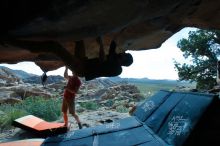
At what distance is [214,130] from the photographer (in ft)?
15.1

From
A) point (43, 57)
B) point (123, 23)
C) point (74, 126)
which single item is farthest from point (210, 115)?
point (74, 126)

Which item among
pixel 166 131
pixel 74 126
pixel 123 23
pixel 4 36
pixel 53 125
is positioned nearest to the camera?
pixel 4 36

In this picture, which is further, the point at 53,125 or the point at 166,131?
the point at 53,125

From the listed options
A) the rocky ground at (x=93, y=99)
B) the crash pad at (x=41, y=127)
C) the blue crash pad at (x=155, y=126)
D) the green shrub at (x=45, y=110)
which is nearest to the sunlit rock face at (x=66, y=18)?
the blue crash pad at (x=155, y=126)

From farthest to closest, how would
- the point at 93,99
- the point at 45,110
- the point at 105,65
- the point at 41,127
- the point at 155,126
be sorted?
the point at 93,99, the point at 45,110, the point at 41,127, the point at 155,126, the point at 105,65

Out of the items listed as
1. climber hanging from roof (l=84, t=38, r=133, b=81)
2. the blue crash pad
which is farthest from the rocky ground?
climber hanging from roof (l=84, t=38, r=133, b=81)

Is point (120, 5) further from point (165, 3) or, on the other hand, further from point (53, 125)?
point (53, 125)

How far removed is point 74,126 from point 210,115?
665 cm

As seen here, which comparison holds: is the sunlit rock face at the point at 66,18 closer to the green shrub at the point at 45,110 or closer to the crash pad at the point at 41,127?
the crash pad at the point at 41,127

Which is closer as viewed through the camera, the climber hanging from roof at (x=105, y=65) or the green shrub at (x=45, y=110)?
the climber hanging from roof at (x=105, y=65)

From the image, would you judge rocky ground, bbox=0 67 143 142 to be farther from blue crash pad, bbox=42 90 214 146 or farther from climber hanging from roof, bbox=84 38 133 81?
climber hanging from roof, bbox=84 38 133 81

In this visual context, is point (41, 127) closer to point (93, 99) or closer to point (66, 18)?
point (66, 18)

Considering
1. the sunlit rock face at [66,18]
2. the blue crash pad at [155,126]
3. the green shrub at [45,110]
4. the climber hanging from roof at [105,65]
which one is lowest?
the green shrub at [45,110]

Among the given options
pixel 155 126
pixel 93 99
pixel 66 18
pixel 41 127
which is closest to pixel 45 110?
pixel 41 127
